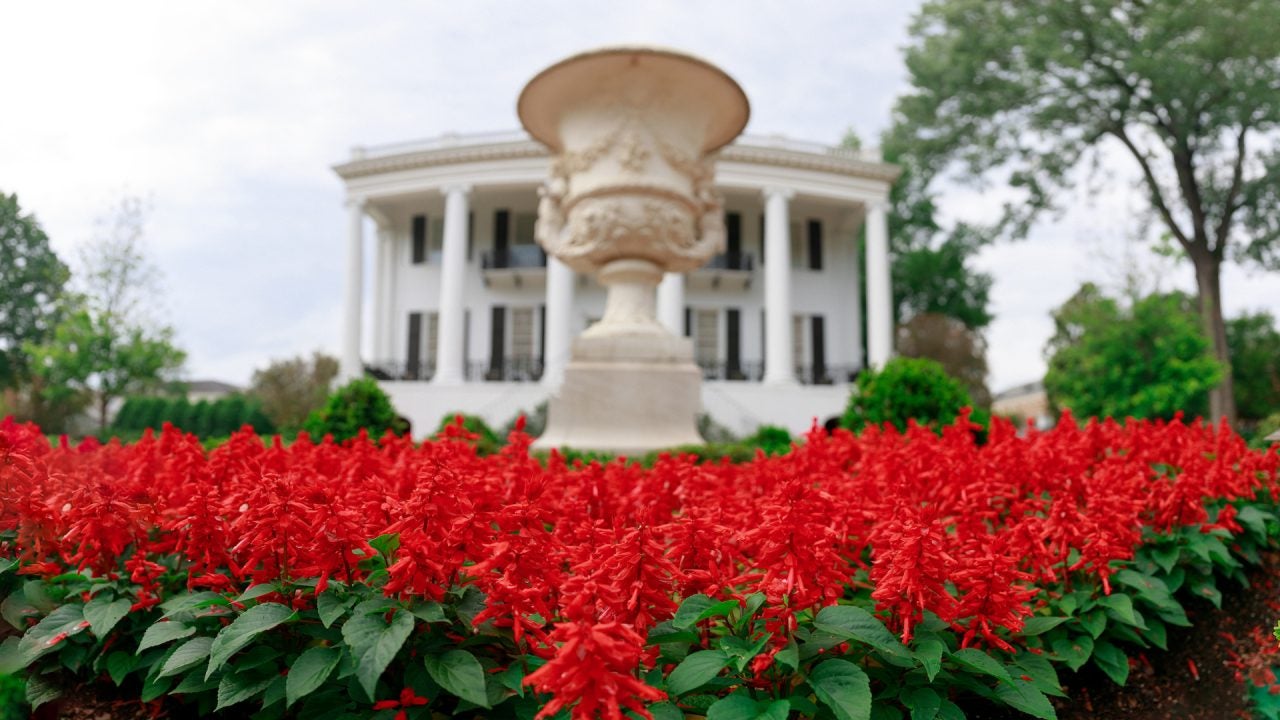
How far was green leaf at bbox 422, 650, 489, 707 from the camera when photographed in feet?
5.10

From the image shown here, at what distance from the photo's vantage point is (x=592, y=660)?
1.31m

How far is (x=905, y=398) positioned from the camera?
8219 millimetres

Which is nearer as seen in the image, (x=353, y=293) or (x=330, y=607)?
(x=330, y=607)

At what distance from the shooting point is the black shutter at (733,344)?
2725 centimetres

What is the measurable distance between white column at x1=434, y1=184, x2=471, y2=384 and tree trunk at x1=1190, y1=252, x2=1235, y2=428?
2028cm

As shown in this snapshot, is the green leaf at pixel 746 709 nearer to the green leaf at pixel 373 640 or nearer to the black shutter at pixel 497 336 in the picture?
the green leaf at pixel 373 640

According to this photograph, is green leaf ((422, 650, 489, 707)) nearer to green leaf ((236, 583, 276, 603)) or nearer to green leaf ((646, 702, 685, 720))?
green leaf ((646, 702, 685, 720))

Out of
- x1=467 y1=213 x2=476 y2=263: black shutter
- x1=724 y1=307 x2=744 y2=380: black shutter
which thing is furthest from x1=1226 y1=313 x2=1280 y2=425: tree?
x1=467 y1=213 x2=476 y2=263: black shutter

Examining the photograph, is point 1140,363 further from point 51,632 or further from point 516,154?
point 51,632

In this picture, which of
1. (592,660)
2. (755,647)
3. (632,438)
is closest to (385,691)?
(592,660)

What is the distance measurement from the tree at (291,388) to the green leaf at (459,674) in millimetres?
17714

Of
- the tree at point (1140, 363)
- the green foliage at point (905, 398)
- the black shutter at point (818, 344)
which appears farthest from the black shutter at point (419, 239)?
the green foliage at point (905, 398)

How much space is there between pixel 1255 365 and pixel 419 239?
27338mm

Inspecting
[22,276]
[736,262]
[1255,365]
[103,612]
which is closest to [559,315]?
[736,262]
